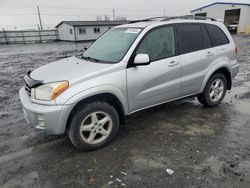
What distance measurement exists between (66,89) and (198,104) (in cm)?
351

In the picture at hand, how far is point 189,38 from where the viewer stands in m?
4.20

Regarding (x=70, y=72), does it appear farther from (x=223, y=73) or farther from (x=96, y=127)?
(x=223, y=73)

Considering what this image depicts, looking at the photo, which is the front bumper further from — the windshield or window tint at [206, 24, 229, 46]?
window tint at [206, 24, 229, 46]

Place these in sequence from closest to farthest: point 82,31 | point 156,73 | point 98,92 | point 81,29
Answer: point 98,92
point 156,73
point 81,29
point 82,31

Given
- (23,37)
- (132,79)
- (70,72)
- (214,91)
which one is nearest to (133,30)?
(132,79)

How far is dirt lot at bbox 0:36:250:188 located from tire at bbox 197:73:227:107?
27cm

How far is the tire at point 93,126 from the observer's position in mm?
3066

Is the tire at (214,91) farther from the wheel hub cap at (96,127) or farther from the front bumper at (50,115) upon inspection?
the front bumper at (50,115)

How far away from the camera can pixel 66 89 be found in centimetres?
292

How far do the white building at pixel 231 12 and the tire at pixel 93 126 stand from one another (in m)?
37.9

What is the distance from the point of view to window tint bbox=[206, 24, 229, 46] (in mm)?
4551

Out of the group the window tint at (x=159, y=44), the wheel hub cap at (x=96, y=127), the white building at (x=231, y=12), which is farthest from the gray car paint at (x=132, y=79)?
the white building at (x=231, y=12)

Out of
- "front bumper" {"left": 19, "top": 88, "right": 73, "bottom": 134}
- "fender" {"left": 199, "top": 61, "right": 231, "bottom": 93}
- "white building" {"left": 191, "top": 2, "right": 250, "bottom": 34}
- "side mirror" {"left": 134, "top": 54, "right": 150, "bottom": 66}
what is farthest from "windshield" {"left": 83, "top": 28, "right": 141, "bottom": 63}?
"white building" {"left": 191, "top": 2, "right": 250, "bottom": 34}

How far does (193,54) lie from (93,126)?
2446mm
